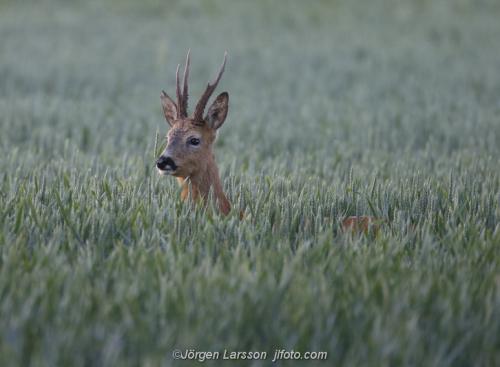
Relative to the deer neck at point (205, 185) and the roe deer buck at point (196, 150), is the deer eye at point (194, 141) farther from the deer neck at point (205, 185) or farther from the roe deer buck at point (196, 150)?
the deer neck at point (205, 185)

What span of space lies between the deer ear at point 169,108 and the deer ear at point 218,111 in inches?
13.7

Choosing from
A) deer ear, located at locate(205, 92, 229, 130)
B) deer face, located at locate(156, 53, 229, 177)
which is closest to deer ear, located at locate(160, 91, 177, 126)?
deer face, located at locate(156, 53, 229, 177)

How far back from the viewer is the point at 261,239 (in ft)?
16.6

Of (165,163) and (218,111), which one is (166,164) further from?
(218,111)

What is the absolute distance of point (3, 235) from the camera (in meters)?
4.83

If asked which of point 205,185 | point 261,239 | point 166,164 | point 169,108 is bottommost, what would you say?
point 261,239

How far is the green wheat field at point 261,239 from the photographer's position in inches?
144

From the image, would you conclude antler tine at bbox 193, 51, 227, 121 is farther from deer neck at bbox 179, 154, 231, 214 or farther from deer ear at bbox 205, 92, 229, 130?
deer neck at bbox 179, 154, 231, 214

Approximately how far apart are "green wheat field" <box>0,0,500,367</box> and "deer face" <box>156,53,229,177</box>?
19cm

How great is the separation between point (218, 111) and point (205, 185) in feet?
2.19

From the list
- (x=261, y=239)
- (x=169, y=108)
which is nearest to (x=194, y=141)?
(x=169, y=108)

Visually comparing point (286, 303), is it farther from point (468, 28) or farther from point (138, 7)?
point (138, 7)

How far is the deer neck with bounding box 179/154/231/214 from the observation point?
6070 millimetres

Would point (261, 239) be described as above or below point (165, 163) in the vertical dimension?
below
